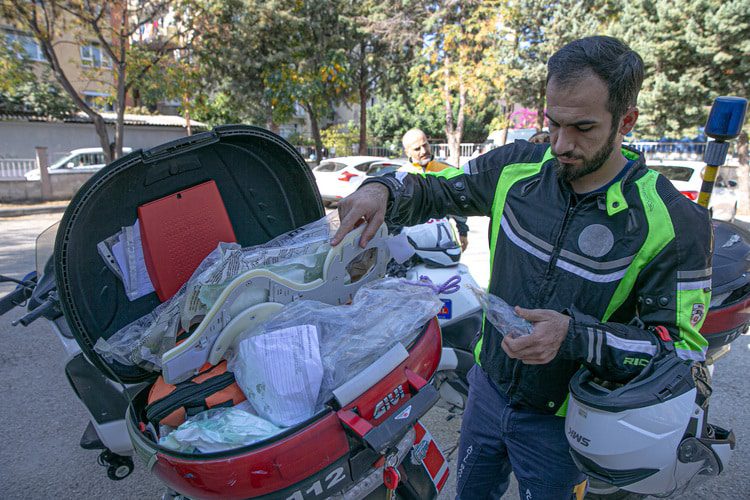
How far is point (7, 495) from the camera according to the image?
262cm

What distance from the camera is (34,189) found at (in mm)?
14195

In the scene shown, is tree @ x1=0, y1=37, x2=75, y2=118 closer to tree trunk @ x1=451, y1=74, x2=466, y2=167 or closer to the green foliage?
tree trunk @ x1=451, y1=74, x2=466, y2=167

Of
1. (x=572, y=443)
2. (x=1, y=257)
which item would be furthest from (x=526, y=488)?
(x=1, y=257)

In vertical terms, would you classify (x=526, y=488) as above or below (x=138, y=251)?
below

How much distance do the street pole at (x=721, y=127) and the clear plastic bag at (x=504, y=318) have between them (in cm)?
194

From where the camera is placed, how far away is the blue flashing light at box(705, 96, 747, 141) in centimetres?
251

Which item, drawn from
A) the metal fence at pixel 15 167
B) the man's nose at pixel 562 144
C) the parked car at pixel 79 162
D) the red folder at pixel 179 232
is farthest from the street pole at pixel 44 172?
the man's nose at pixel 562 144

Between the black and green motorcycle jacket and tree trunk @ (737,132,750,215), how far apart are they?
15.1m

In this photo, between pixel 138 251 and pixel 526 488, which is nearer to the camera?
pixel 526 488

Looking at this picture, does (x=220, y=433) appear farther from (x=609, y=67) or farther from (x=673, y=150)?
(x=673, y=150)

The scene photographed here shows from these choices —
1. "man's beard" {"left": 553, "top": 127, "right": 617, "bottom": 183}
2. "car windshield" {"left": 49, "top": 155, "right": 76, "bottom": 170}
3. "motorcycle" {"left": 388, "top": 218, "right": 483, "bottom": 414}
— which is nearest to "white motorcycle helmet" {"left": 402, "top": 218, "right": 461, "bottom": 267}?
"motorcycle" {"left": 388, "top": 218, "right": 483, "bottom": 414}

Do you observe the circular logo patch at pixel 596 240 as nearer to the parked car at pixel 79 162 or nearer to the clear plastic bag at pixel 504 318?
the clear plastic bag at pixel 504 318

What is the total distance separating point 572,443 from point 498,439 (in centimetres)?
43

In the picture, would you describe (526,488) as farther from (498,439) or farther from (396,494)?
(396,494)
